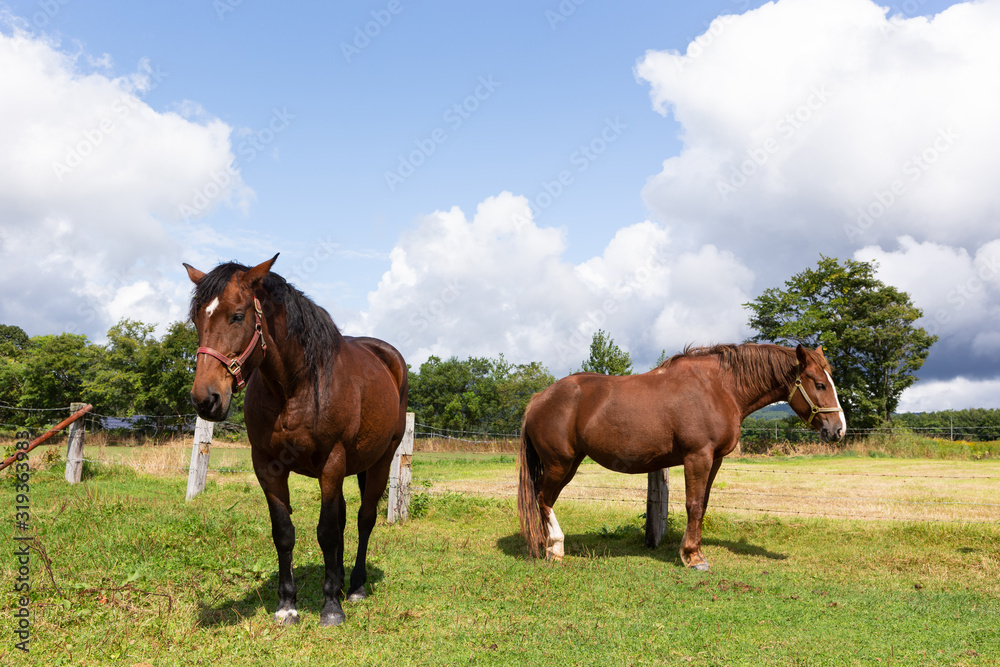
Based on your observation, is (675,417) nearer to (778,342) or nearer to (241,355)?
(241,355)

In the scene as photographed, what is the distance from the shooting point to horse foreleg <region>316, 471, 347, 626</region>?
430cm

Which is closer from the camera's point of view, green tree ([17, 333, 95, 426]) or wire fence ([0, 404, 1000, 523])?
wire fence ([0, 404, 1000, 523])

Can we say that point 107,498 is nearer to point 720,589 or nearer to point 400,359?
point 400,359

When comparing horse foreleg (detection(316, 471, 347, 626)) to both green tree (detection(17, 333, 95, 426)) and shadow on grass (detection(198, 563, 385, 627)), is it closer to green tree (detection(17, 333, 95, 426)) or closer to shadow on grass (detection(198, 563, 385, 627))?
shadow on grass (detection(198, 563, 385, 627))

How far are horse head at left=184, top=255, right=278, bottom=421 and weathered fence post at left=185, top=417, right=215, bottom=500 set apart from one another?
287 inches

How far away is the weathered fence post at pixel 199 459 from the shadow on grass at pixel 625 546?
566 cm

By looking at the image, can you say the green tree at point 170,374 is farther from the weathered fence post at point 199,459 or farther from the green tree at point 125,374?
the weathered fence post at point 199,459

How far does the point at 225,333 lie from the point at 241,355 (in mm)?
158

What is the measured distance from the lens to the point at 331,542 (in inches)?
175

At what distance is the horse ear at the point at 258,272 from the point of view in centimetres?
384

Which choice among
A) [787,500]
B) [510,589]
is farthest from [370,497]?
[787,500]

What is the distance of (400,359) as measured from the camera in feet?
18.9

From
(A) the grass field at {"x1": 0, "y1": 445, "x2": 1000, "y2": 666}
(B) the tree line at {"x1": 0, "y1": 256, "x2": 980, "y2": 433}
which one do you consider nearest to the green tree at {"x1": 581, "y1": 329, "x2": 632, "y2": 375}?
(B) the tree line at {"x1": 0, "y1": 256, "x2": 980, "y2": 433}

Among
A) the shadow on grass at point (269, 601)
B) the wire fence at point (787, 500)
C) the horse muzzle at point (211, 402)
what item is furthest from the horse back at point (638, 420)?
the horse muzzle at point (211, 402)
